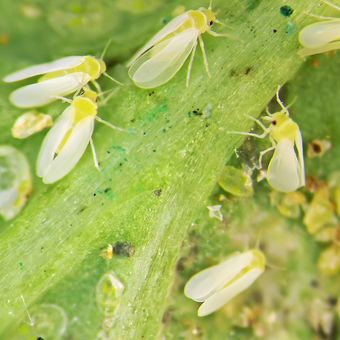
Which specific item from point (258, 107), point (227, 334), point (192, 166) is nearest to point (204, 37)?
point (258, 107)

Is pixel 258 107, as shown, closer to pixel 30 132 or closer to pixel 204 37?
pixel 204 37

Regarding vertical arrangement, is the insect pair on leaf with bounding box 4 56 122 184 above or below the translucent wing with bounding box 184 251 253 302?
above

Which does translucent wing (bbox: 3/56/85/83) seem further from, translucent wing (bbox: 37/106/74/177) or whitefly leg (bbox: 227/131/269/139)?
whitefly leg (bbox: 227/131/269/139)

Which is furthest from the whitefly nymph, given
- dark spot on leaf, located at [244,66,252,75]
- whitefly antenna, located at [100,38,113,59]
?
dark spot on leaf, located at [244,66,252,75]

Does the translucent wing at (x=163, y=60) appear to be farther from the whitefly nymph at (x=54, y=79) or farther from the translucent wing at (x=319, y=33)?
the translucent wing at (x=319, y=33)

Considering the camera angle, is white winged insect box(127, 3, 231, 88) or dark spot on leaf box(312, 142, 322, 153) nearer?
white winged insect box(127, 3, 231, 88)

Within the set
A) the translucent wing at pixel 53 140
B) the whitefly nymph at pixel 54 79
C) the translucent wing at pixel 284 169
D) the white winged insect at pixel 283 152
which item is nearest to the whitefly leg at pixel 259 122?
the white winged insect at pixel 283 152
